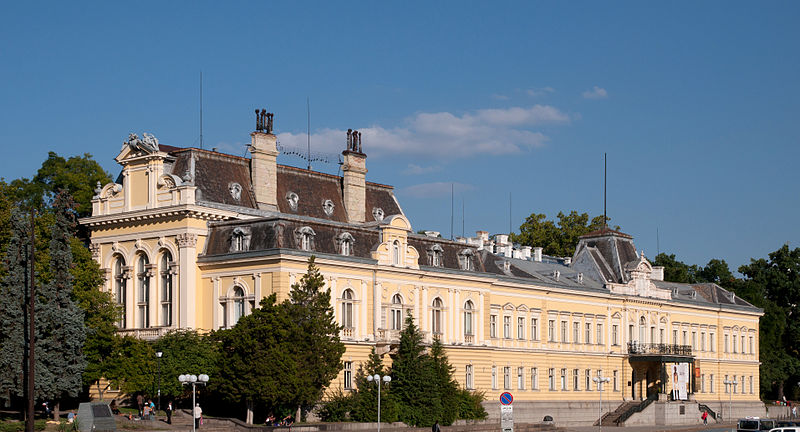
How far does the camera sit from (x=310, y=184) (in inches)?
3140

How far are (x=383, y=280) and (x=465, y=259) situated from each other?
8.40 meters

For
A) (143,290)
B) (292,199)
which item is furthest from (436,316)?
(143,290)

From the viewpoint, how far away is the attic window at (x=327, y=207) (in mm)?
79625

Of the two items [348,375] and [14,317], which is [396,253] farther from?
[14,317]

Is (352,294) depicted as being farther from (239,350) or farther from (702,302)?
(702,302)

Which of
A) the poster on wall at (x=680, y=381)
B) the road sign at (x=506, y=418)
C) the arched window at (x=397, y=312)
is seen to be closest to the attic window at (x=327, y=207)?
the arched window at (x=397, y=312)

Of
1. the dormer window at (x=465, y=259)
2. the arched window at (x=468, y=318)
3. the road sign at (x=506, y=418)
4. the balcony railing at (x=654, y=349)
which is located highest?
the dormer window at (x=465, y=259)

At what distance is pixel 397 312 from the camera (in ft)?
242

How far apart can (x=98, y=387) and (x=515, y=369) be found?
93.0ft

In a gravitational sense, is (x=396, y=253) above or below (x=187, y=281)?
above

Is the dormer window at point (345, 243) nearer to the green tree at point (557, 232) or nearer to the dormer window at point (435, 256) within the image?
the dormer window at point (435, 256)

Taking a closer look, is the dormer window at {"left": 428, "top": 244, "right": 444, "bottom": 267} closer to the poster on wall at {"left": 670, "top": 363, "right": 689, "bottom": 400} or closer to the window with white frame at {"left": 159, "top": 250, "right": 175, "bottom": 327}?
the window with white frame at {"left": 159, "top": 250, "right": 175, "bottom": 327}

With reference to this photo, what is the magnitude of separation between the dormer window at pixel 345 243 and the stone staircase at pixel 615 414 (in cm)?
2691

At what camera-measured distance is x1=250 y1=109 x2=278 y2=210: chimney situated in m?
75.4
